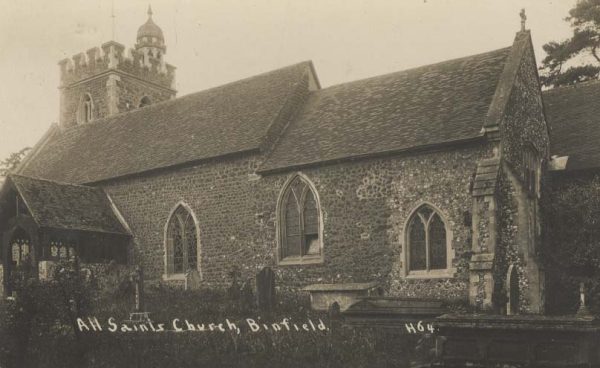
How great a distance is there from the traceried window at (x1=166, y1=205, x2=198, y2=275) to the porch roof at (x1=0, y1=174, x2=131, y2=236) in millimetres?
1922

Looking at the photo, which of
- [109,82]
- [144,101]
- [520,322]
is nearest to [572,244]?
[520,322]

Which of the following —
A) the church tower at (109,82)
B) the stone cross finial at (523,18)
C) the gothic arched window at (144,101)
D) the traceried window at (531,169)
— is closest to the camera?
the traceried window at (531,169)

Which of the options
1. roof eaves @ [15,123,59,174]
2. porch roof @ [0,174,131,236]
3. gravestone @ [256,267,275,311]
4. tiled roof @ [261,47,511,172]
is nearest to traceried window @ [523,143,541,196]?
tiled roof @ [261,47,511,172]

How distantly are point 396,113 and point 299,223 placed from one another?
4500 mm

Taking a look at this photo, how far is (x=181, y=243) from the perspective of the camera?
76.2ft

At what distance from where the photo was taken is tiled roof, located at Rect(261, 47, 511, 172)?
18422 mm

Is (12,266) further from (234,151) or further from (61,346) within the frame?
(61,346)

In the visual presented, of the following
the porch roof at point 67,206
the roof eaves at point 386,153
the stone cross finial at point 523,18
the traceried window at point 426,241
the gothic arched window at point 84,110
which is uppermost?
the gothic arched window at point 84,110

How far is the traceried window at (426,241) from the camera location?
17781mm

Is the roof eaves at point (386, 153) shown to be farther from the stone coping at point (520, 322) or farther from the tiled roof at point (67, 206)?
the stone coping at point (520, 322)

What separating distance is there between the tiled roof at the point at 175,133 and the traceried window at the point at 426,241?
19.5 ft

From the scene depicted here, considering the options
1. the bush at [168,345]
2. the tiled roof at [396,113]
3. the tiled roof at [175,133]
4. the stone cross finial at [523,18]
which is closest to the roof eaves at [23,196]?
the tiled roof at [175,133]

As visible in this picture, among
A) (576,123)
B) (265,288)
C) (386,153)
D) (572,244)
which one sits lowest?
(265,288)

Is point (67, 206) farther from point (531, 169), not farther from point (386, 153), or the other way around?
point (531, 169)
